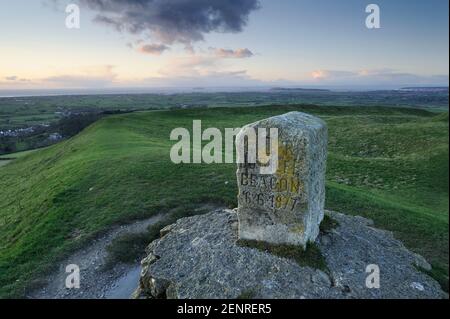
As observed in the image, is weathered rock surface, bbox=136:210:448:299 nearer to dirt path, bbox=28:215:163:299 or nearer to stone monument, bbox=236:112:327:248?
stone monument, bbox=236:112:327:248

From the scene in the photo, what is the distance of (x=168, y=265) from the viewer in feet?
41.3

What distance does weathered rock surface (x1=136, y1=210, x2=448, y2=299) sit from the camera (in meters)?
10.6

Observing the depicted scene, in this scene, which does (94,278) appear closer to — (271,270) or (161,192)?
(271,270)

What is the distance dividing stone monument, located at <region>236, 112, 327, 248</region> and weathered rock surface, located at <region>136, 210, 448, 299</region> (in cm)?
85

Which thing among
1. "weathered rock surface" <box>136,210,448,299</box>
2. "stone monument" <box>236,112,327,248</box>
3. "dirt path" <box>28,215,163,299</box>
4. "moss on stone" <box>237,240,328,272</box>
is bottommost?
"dirt path" <box>28,215,163,299</box>

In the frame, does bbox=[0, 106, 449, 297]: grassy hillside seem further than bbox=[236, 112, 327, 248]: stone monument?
Yes

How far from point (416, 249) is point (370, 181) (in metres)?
12.5

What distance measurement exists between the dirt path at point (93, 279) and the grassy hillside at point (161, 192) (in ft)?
2.51

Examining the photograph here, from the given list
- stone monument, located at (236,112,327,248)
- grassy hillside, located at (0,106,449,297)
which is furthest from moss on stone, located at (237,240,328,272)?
grassy hillside, located at (0,106,449,297)

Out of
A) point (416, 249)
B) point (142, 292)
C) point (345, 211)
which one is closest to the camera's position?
point (142, 292)
